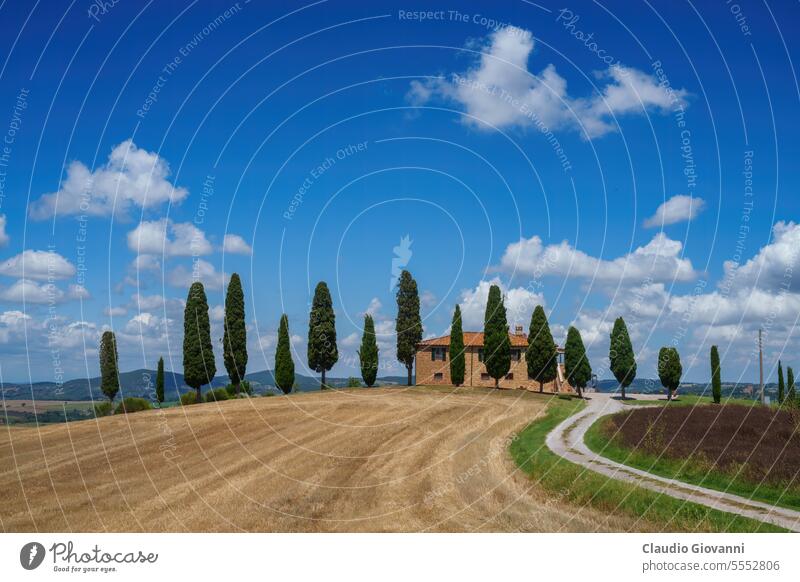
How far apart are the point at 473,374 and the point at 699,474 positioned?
184 feet

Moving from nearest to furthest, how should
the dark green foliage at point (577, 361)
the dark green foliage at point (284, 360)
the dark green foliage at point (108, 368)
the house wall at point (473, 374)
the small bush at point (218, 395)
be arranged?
the small bush at point (218, 395)
the dark green foliage at point (108, 368)
the dark green foliage at point (284, 360)
the dark green foliage at point (577, 361)
the house wall at point (473, 374)

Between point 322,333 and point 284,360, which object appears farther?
point 322,333

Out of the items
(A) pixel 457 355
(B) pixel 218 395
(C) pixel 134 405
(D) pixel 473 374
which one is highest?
(A) pixel 457 355

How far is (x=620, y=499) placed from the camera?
19125 millimetres

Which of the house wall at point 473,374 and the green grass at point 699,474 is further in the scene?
the house wall at point 473,374

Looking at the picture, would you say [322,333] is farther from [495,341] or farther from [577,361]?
[577,361]

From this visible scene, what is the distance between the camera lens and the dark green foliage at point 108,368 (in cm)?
6200

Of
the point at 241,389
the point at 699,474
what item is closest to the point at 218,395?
the point at 241,389

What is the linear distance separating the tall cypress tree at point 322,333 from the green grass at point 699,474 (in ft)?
138

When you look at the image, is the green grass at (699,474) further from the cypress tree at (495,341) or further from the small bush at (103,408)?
the cypress tree at (495,341)

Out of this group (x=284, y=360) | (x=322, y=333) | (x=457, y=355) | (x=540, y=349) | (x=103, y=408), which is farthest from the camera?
(x=457, y=355)

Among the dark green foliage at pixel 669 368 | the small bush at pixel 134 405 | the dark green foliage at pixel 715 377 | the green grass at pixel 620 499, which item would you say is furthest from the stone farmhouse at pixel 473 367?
the green grass at pixel 620 499

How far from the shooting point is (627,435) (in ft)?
103

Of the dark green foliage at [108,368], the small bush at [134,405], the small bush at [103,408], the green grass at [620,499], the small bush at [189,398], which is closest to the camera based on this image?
the green grass at [620,499]
